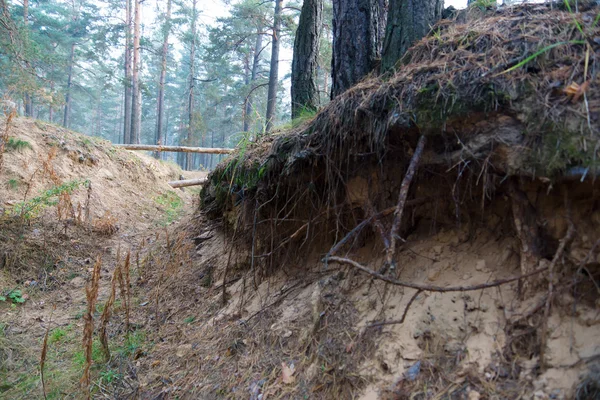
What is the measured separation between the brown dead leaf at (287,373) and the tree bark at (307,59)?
9.77 feet

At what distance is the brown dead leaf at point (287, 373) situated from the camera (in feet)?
8.39

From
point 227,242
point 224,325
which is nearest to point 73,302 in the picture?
point 227,242

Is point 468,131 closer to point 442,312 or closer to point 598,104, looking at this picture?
point 598,104

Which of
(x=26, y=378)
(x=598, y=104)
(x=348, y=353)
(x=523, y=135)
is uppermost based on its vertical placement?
(x=598, y=104)

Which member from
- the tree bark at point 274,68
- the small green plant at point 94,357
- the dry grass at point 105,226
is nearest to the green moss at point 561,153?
the small green plant at point 94,357

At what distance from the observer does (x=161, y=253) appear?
5.78m

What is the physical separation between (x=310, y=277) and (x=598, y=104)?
233cm

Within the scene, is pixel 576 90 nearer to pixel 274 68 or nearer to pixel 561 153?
pixel 561 153

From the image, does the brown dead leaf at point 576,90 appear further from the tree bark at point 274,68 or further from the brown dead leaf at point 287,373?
the tree bark at point 274,68

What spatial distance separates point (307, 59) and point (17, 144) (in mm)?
5851

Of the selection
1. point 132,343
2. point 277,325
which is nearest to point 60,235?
point 132,343

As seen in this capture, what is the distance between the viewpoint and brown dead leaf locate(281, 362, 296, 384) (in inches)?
101

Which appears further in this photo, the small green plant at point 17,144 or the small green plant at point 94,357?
the small green plant at point 17,144

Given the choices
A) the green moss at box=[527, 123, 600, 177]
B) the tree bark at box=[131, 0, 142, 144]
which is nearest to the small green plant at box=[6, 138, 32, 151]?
the green moss at box=[527, 123, 600, 177]
